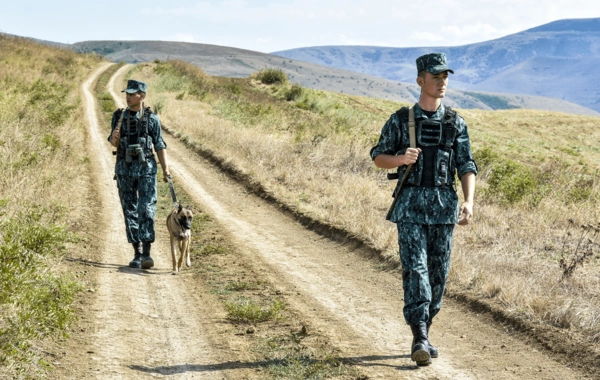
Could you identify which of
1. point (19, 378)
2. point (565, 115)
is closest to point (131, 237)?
point (19, 378)

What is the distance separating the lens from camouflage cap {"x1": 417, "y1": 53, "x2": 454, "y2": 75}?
477cm

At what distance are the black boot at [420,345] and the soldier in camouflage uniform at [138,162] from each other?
4281 millimetres

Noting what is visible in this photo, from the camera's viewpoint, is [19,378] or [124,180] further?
[124,180]

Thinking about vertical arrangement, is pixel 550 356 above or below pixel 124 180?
below

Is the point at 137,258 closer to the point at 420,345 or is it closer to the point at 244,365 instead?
the point at 244,365

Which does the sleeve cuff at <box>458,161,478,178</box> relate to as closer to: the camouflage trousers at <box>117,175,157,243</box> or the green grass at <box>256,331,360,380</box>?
the green grass at <box>256,331,360,380</box>

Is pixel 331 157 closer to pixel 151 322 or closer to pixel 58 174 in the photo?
pixel 58 174

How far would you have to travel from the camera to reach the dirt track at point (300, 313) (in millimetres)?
4980

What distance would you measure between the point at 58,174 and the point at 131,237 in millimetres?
5580

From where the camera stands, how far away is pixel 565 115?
6500 centimetres

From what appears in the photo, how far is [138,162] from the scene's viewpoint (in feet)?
26.3

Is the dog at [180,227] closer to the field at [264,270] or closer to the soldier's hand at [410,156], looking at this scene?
the field at [264,270]

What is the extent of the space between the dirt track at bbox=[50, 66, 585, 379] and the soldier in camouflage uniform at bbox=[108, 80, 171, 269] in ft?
1.60

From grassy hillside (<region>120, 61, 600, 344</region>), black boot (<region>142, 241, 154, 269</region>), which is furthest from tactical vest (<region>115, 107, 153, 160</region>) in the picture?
grassy hillside (<region>120, 61, 600, 344</region>)
